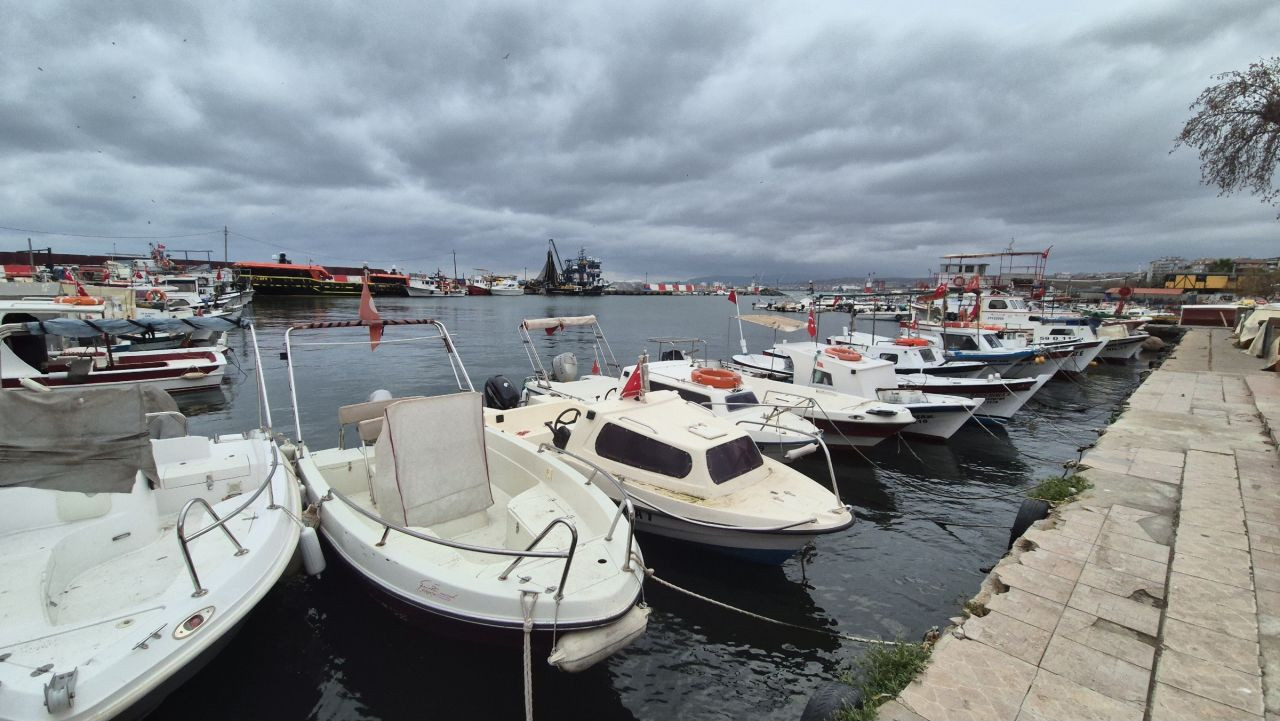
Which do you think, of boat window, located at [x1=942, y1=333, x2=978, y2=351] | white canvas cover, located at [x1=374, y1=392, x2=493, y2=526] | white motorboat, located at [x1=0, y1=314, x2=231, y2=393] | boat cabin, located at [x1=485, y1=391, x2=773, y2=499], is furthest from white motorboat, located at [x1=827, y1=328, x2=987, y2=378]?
white motorboat, located at [x1=0, y1=314, x2=231, y2=393]

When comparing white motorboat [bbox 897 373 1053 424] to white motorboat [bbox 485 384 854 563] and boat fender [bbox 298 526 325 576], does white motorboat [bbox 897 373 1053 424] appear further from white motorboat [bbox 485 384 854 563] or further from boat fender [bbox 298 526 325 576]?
boat fender [bbox 298 526 325 576]

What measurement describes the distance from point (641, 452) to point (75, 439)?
6424 millimetres

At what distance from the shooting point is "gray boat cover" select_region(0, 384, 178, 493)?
4.79 meters

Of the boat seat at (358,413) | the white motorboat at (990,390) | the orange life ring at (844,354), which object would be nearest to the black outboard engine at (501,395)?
the boat seat at (358,413)

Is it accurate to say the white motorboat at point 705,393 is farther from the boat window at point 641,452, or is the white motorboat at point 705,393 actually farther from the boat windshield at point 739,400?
the boat window at point 641,452

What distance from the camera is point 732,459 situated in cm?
806

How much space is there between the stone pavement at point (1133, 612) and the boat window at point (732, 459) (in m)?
3.40

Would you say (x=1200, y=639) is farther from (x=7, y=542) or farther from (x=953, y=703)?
(x=7, y=542)

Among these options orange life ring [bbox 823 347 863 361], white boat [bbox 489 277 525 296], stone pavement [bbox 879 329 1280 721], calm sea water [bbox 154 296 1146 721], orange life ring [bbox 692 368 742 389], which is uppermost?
white boat [bbox 489 277 525 296]

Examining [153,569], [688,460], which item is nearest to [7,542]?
[153,569]

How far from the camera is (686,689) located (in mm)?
5734

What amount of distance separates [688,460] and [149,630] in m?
5.94

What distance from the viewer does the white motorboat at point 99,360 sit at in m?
13.4

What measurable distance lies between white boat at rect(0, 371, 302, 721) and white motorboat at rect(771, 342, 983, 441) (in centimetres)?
1386
